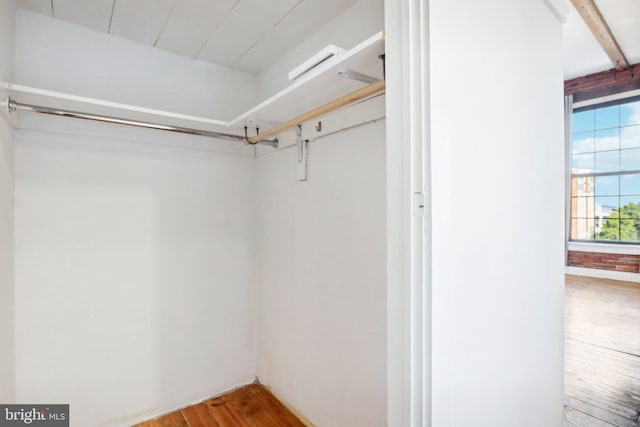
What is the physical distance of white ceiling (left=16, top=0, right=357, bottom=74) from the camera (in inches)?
61.0

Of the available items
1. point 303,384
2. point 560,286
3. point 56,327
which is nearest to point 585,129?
point 560,286

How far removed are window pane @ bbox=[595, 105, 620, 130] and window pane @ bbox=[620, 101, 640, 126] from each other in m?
0.04

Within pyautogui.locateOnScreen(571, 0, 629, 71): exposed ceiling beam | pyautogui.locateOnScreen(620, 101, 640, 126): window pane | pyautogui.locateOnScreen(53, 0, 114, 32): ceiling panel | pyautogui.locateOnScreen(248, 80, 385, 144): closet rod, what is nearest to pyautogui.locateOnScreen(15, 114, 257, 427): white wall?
pyautogui.locateOnScreen(53, 0, 114, 32): ceiling panel

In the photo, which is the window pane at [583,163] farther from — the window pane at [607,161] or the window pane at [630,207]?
the window pane at [630,207]

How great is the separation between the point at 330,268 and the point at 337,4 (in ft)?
4.21

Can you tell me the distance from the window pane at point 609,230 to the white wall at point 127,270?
5.34 metres

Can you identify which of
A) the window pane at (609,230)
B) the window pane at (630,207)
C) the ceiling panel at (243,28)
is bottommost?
the window pane at (609,230)

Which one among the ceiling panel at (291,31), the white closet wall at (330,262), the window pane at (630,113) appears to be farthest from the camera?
the window pane at (630,113)

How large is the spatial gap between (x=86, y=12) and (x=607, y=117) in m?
6.25

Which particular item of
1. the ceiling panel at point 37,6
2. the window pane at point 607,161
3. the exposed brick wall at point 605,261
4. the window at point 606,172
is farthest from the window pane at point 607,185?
the ceiling panel at point 37,6

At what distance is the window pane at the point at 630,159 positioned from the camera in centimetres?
455

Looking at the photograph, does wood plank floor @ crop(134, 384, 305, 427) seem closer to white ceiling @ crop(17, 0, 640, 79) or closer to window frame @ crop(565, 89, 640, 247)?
white ceiling @ crop(17, 0, 640, 79)

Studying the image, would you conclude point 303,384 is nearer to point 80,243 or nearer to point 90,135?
point 80,243

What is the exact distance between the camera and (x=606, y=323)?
313 cm
